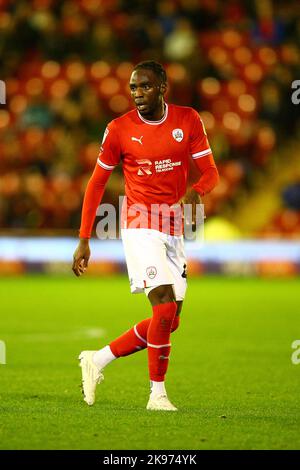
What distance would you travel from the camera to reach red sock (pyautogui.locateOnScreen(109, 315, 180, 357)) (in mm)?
7035

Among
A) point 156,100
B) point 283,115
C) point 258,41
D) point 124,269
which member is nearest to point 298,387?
point 156,100

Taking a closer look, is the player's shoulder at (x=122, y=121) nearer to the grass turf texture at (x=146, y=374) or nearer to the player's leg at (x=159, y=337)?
the player's leg at (x=159, y=337)

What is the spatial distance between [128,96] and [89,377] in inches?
490

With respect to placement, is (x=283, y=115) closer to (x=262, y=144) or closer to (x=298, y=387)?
(x=262, y=144)

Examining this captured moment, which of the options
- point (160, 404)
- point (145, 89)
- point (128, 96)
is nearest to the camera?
point (160, 404)

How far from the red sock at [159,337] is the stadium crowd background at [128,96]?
10.5m

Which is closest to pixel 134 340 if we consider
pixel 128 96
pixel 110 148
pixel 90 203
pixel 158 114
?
pixel 90 203

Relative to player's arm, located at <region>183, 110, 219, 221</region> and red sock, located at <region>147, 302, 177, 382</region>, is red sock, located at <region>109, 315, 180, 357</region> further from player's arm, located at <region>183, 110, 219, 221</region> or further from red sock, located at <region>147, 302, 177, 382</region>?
player's arm, located at <region>183, 110, 219, 221</region>

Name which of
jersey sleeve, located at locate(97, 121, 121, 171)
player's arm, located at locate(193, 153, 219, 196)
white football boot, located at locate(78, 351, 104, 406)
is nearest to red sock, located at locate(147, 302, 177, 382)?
white football boot, located at locate(78, 351, 104, 406)

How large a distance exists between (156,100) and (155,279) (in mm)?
1105

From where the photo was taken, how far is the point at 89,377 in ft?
23.2

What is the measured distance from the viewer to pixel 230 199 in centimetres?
1892

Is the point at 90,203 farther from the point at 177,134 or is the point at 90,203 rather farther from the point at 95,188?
the point at 177,134

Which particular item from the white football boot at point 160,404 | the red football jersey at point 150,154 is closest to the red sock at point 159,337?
the white football boot at point 160,404
